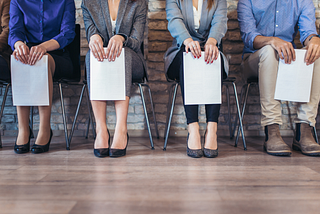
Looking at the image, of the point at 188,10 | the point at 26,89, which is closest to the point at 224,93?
the point at 188,10

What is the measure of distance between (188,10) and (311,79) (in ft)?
2.78

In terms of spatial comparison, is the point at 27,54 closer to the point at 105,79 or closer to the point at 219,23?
the point at 105,79

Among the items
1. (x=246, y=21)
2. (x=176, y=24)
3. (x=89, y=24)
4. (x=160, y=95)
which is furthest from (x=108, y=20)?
(x=246, y=21)

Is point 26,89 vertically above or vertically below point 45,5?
below

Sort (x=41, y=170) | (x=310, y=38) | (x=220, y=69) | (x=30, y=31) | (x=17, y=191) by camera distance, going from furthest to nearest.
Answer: (x=30, y=31) < (x=310, y=38) < (x=220, y=69) < (x=41, y=170) < (x=17, y=191)

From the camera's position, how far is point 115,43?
121 centimetres

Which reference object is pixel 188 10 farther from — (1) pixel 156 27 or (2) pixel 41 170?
(2) pixel 41 170

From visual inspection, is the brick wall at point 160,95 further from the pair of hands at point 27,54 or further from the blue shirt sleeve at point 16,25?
the pair of hands at point 27,54

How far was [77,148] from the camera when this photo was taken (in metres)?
1.46

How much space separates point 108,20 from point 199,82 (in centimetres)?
71

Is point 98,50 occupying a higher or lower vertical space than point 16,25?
lower

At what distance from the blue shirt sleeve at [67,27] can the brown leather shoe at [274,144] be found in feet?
4.70

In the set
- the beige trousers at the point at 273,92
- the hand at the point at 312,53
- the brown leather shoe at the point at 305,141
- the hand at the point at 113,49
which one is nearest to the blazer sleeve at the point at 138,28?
the hand at the point at 113,49

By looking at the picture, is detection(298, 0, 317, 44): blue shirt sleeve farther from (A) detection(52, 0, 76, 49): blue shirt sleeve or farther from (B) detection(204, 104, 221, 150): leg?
(A) detection(52, 0, 76, 49): blue shirt sleeve
